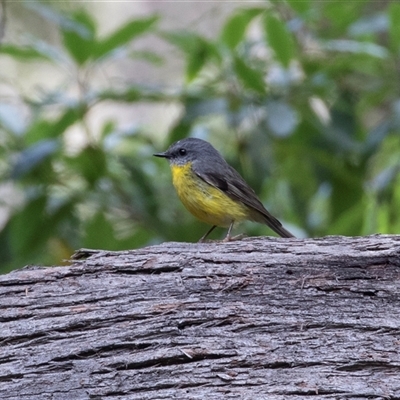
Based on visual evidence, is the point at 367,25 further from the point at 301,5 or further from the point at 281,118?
the point at 281,118

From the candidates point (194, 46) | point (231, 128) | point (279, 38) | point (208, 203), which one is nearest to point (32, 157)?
point (208, 203)

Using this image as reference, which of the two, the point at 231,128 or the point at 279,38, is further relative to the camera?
the point at 231,128

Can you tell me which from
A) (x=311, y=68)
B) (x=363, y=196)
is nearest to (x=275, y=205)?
(x=363, y=196)

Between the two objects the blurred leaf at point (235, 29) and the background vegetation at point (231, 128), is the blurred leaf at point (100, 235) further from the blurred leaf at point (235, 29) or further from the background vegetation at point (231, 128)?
the blurred leaf at point (235, 29)

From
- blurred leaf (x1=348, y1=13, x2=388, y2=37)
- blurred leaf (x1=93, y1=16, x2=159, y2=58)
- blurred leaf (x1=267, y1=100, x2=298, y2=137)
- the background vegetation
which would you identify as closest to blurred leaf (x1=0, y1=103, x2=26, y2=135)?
the background vegetation

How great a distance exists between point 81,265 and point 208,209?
5.72 feet

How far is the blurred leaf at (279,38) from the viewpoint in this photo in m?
5.23

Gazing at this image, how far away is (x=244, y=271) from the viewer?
11.9ft

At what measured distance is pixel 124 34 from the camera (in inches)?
207

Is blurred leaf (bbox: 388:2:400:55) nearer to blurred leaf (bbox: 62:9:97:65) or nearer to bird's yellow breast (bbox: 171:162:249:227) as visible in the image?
bird's yellow breast (bbox: 171:162:249:227)

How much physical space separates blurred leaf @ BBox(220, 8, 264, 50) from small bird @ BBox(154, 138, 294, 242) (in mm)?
859

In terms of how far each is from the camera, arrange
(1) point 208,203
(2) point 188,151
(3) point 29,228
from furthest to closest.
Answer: (2) point 188,151, (3) point 29,228, (1) point 208,203

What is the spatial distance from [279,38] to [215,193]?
129cm

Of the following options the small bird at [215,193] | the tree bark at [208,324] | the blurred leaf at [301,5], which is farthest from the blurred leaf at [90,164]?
the blurred leaf at [301,5]
